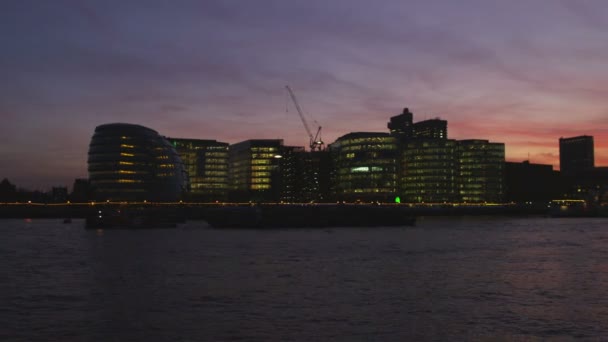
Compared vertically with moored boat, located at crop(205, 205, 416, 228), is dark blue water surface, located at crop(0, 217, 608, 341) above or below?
below

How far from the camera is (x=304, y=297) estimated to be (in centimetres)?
3697

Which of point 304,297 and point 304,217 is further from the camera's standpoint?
point 304,217

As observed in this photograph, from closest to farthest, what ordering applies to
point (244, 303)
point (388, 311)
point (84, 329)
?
point (84, 329) < point (388, 311) < point (244, 303)

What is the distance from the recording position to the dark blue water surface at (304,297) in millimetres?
27406

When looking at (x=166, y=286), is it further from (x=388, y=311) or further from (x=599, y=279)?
(x=599, y=279)

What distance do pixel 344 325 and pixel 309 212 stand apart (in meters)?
136

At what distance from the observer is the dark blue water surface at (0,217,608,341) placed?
89.9 ft

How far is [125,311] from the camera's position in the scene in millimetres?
32312

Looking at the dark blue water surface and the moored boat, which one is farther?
the moored boat

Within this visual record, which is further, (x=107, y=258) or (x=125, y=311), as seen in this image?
(x=107, y=258)

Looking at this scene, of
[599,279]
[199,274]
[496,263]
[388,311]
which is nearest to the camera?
[388,311]

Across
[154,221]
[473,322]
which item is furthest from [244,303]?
[154,221]

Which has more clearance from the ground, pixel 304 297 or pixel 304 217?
pixel 304 217

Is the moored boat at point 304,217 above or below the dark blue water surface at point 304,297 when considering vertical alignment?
above
